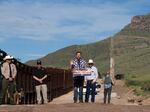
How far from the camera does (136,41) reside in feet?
595

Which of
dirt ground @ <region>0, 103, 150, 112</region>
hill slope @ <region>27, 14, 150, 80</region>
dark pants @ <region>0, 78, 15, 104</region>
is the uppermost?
hill slope @ <region>27, 14, 150, 80</region>

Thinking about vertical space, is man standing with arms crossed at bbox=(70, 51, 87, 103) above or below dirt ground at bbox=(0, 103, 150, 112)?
above

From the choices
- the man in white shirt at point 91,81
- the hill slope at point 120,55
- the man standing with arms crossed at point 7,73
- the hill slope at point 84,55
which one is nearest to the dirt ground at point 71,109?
the man standing with arms crossed at point 7,73

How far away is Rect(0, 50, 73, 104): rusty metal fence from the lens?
2932 centimetres

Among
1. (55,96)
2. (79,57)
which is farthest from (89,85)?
(55,96)

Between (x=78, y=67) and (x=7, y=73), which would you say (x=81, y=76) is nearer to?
(x=78, y=67)

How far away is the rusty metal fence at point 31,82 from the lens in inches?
1154

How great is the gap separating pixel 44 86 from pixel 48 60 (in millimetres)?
171714

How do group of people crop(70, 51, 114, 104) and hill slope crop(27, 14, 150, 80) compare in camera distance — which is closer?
group of people crop(70, 51, 114, 104)

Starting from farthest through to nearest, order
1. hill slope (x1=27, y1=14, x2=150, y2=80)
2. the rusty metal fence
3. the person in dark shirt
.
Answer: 1. hill slope (x1=27, y1=14, x2=150, y2=80)
2. the rusty metal fence
3. the person in dark shirt

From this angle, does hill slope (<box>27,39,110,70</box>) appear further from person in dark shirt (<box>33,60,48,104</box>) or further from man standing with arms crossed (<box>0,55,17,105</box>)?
man standing with arms crossed (<box>0,55,17,105</box>)

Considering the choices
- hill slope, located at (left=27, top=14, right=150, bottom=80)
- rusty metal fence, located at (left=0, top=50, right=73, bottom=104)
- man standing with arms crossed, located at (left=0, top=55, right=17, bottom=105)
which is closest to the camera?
man standing with arms crossed, located at (left=0, top=55, right=17, bottom=105)

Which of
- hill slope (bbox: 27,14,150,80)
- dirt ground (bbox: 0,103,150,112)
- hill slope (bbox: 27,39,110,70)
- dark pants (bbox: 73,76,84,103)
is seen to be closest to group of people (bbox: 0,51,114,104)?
dark pants (bbox: 73,76,84,103)

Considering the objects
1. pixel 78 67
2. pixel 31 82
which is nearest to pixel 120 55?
pixel 31 82
